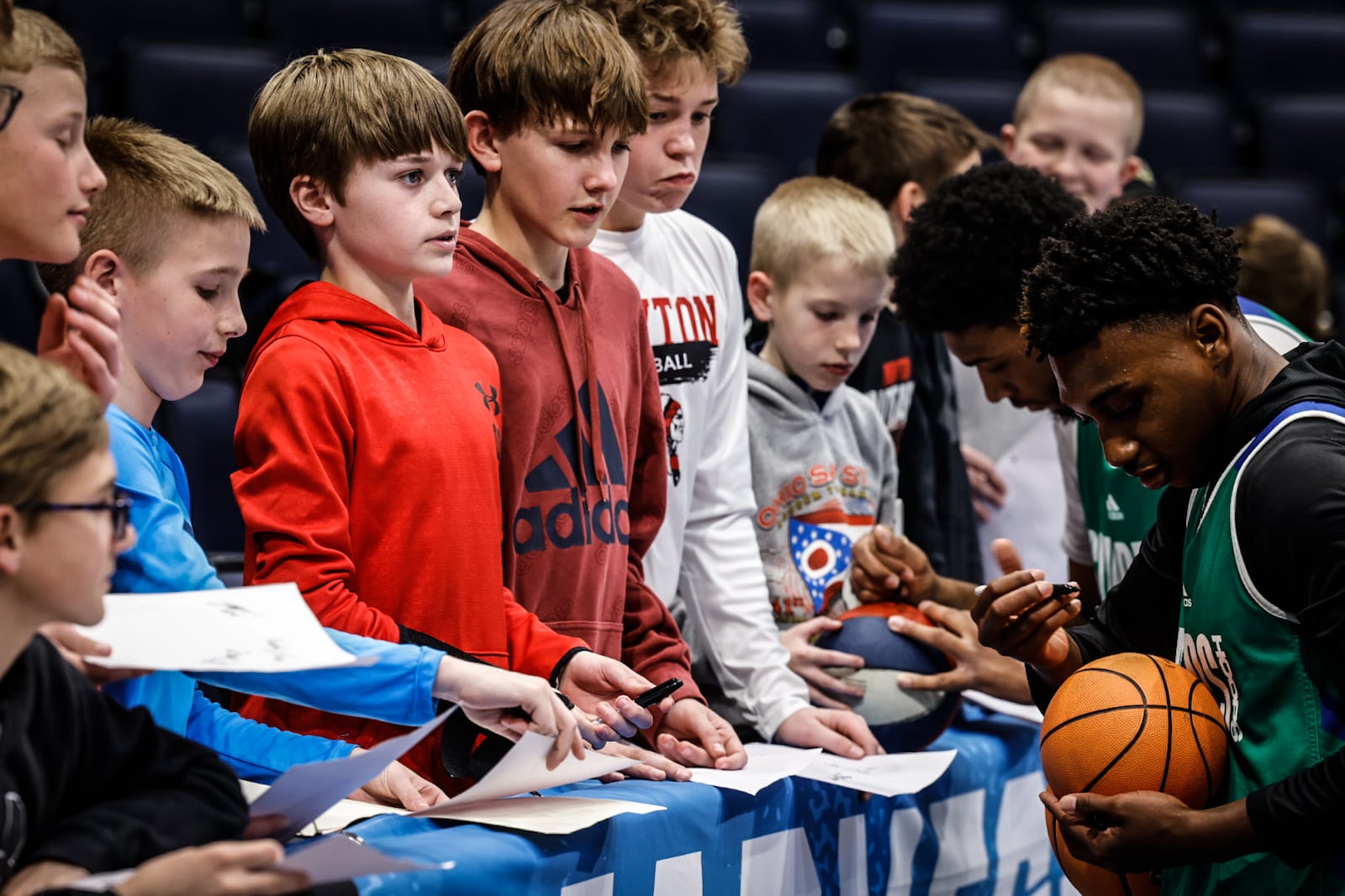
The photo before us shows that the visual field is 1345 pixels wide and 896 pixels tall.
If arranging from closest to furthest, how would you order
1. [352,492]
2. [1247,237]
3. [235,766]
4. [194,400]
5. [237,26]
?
[235,766] < [352,492] < [194,400] < [1247,237] < [237,26]

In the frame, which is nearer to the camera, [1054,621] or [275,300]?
[1054,621]

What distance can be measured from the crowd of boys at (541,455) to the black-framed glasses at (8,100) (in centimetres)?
1

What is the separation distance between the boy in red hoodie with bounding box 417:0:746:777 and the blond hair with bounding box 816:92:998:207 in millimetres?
1646

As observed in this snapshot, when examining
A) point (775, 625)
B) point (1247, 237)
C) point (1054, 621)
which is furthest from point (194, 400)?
point (1247, 237)

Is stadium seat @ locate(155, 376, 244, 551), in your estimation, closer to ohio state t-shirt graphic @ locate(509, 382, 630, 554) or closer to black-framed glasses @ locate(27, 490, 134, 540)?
ohio state t-shirt graphic @ locate(509, 382, 630, 554)

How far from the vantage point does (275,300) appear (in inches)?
167

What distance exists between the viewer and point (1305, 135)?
7164 millimetres

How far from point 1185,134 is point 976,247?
4.32 m

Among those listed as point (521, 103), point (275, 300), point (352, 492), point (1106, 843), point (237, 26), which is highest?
point (237, 26)

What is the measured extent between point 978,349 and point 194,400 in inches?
82.6

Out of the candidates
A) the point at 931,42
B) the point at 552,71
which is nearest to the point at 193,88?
the point at 552,71

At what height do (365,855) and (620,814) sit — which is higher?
(365,855)

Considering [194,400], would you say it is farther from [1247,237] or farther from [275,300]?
[1247,237]

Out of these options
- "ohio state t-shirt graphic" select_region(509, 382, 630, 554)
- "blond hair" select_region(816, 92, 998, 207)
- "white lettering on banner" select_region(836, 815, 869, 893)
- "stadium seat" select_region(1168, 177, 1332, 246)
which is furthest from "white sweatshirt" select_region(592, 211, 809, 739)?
"stadium seat" select_region(1168, 177, 1332, 246)
